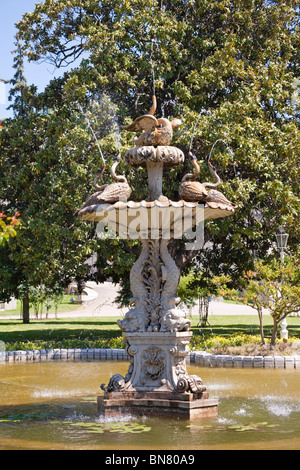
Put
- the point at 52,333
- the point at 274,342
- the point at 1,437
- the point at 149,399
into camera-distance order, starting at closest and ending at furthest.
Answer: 1. the point at 1,437
2. the point at 149,399
3. the point at 274,342
4. the point at 52,333

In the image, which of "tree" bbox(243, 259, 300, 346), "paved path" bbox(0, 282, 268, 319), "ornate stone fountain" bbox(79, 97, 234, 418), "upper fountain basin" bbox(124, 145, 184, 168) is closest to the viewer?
"ornate stone fountain" bbox(79, 97, 234, 418)

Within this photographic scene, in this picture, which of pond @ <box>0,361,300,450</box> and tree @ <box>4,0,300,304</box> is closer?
pond @ <box>0,361,300,450</box>

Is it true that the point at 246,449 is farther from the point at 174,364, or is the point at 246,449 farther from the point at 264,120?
the point at 264,120

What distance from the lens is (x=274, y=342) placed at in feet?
42.9

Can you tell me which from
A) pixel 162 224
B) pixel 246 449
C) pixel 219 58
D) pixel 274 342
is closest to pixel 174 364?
pixel 162 224

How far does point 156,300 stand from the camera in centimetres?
766

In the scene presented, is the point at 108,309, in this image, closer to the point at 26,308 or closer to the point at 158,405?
the point at 26,308

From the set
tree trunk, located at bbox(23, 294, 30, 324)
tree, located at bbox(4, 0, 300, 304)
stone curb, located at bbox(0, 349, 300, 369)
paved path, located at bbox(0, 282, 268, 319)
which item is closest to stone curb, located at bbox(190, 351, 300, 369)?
stone curb, located at bbox(0, 349, 300, 369)

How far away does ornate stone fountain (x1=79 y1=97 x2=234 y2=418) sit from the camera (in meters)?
7.14

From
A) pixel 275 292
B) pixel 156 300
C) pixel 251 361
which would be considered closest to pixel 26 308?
pixel 275 292

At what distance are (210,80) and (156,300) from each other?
32.9 feet

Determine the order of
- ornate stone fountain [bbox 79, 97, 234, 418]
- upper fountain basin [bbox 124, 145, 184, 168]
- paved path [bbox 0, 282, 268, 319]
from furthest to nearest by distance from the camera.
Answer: paved path [bbox 0, 282, 268, 319], upper fountain basin [bbox 124, 145, 184, 168], ornate stone fountain [bbox 79, 97, 234, 418]

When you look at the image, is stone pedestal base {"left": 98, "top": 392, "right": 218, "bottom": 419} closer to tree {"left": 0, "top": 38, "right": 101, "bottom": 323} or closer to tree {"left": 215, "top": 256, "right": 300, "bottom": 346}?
tree {"left": 215, "top": 256, "right": 300, "bottom": 346}

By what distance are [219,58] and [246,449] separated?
12.8m
